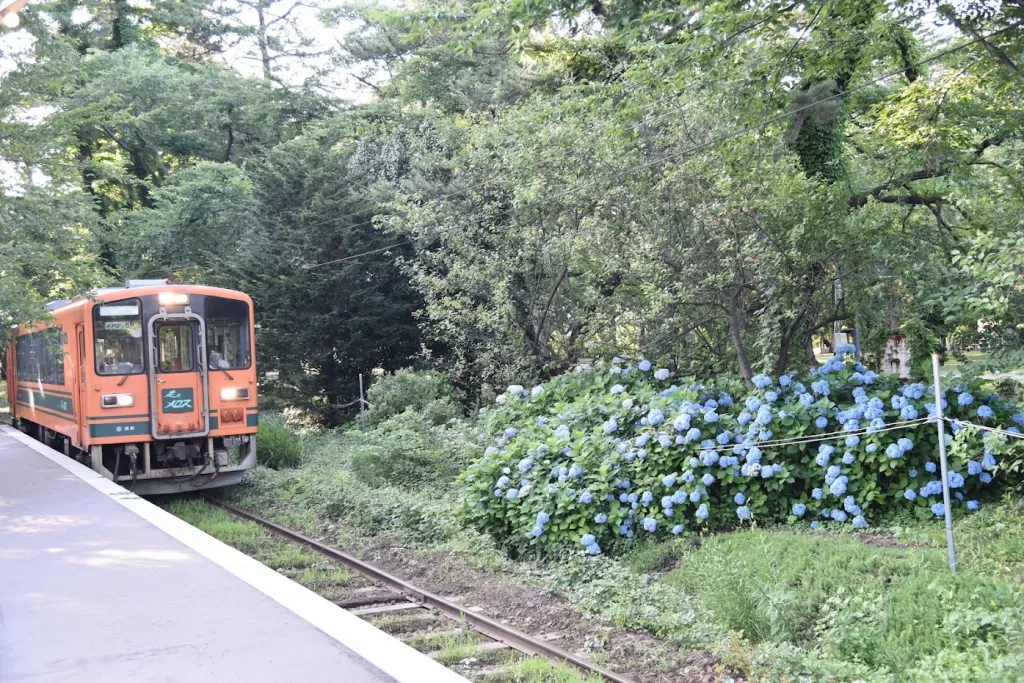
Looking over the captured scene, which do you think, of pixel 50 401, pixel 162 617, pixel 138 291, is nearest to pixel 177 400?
pixel 138 291

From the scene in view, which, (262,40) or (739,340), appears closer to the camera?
(739,340)

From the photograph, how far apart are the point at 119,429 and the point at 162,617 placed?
740 cm

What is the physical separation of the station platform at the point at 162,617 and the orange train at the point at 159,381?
3.49 m

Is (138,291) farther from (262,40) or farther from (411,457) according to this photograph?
(262,40)

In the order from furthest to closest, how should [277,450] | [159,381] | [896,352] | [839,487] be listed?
[277,450]
[896,352]
[159,381]
[839,487]

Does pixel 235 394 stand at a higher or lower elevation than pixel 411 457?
higher

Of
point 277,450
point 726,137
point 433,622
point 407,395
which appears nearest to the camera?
point 433,622

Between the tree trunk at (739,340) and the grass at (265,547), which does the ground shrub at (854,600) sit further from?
the grass at (265,547)

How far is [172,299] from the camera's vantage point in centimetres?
1305

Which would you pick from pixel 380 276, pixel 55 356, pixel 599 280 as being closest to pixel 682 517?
pixel 599 280

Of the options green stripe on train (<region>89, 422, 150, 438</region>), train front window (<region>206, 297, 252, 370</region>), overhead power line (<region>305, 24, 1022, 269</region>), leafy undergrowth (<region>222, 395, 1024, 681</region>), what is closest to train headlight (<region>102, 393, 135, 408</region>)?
green stripe on train (<region>89, 422, 150, 438</region>)

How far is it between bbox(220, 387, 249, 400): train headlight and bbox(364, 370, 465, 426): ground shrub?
4709 mm

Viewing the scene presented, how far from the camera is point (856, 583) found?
7020 millimetres

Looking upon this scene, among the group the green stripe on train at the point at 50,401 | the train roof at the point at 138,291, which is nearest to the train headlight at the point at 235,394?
the train roof at the point at 138,291
